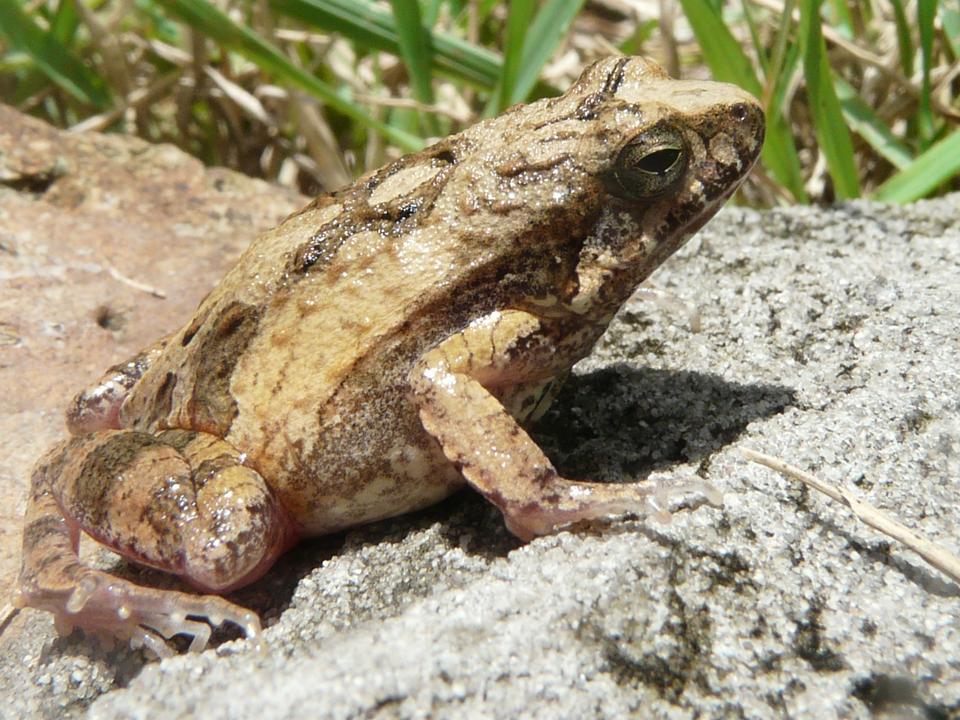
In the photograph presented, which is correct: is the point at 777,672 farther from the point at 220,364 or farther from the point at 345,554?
the point at 220,364

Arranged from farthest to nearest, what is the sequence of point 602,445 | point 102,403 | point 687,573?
point 102,403
point 602,445
point 687,573

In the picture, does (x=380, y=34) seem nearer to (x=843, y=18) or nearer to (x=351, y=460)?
(x=843, y=18)

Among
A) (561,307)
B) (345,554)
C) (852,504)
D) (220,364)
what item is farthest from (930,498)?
(220,364)

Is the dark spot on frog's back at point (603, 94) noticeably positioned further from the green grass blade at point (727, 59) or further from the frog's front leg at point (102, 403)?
the frog's front leg at point (102, 403)

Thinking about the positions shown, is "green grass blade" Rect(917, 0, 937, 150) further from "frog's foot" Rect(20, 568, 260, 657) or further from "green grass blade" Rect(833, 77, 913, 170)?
"frog's foot" Rect(20, 568, 260, 657)

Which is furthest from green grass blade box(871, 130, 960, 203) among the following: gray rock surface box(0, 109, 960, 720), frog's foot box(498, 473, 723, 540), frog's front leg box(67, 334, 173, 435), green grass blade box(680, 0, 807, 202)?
frog's front leg box(67, 334, 173, 435)

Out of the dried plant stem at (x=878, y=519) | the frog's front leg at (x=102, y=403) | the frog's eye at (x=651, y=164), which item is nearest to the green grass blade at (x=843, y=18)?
the frog's eye at (x=651, y=164)

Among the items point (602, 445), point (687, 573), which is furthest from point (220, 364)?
point (687, 573)
